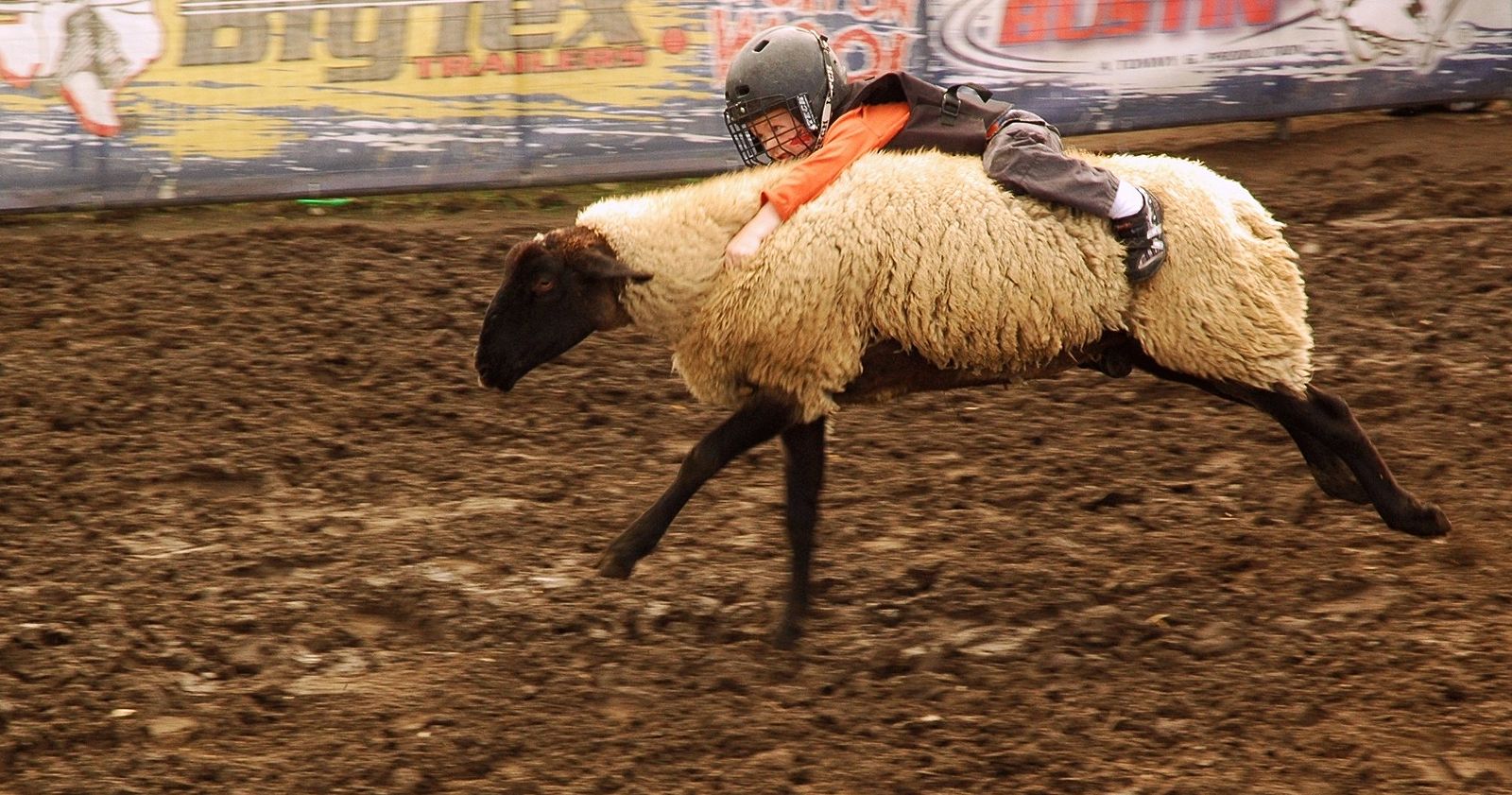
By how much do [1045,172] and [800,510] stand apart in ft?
4.16

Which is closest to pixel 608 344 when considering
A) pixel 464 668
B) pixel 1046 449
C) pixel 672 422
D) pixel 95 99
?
pixel 672 422

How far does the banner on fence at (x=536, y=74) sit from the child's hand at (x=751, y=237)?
15.0ft

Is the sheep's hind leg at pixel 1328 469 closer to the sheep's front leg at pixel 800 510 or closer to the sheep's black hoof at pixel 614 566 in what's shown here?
the sheep's front leg at pixel 800 510

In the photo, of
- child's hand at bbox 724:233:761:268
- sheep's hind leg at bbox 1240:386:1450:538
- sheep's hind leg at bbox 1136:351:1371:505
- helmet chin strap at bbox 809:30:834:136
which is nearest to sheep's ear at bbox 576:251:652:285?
child's hand at bbox 724:233:761:268

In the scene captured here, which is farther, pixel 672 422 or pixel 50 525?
pixel 672 422

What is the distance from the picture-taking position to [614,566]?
183 inches

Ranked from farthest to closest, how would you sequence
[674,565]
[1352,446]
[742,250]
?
[674,565], [1352,446], [742,250]

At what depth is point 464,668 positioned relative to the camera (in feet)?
15.1

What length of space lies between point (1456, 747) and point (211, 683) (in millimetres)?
3511

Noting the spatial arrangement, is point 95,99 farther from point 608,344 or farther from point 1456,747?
point 1456,747

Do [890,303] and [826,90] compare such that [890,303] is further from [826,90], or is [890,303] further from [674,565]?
[674,565]

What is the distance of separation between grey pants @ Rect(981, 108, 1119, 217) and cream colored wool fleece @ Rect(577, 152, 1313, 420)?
7 centimetres

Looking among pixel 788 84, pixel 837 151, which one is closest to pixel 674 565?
pixel 837 151

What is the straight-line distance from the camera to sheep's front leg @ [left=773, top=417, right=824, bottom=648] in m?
4.73
